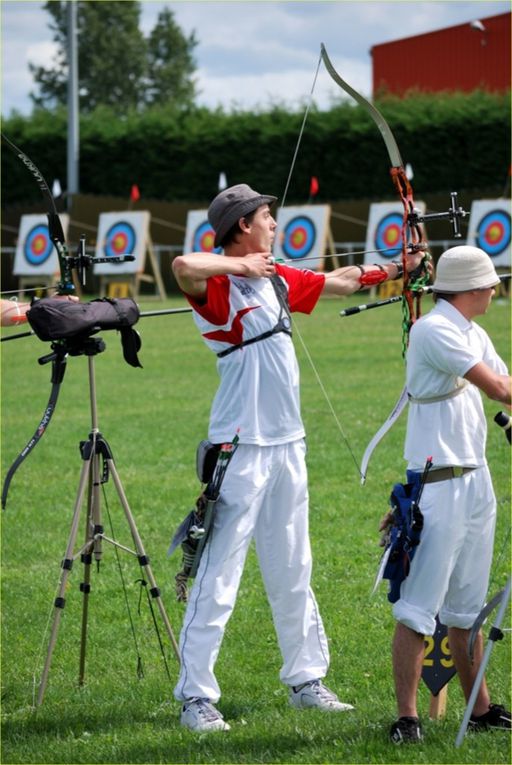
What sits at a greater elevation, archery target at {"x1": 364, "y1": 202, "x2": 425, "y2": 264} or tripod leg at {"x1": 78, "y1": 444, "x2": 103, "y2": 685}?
archery target at {"x1": 364, "y1": 202, "x2": 425, "y2": 264}

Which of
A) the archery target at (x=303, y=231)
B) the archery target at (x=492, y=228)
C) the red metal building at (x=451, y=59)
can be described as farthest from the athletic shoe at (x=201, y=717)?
the red metal building at (x=451, y=59)

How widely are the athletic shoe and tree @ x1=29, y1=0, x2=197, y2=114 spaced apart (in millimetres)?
47599

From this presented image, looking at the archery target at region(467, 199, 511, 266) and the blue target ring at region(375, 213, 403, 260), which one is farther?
the blue target ring at region(375, 213, 403, 260)

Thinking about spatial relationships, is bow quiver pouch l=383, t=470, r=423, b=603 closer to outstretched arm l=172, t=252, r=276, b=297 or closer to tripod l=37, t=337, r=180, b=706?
outstretched arm l=172, t=252, r=276, b=297

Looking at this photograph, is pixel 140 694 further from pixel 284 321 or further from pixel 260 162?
pixel 260 162

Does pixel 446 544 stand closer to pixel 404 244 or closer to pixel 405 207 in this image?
pixel 404 244

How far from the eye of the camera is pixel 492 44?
83.5ft

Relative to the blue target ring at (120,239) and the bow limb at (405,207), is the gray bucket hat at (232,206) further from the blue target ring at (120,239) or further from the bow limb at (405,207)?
the blue target ring at (120,239)

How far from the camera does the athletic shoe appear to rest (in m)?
3.71

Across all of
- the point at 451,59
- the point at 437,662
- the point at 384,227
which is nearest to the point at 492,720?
the point at 437,662

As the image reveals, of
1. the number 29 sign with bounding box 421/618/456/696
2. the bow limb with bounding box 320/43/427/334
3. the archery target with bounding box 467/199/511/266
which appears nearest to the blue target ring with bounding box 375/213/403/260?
the archery target with bounding box 467/199/511/266

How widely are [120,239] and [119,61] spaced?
3426 cm

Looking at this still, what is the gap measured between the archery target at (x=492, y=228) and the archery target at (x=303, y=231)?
2250mm

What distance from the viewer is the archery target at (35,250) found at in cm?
1964
